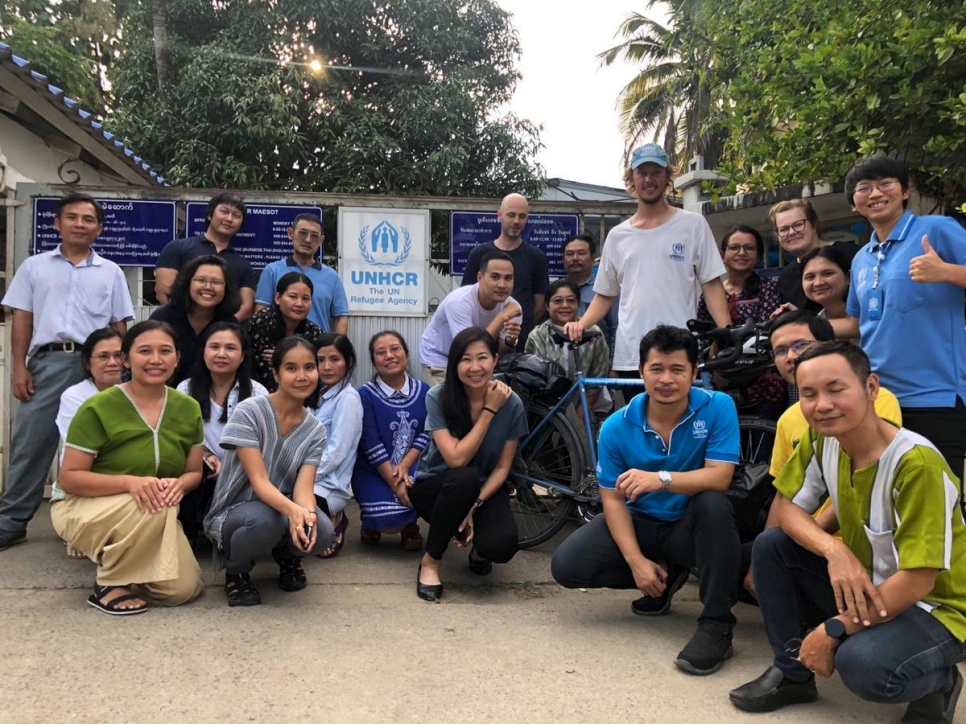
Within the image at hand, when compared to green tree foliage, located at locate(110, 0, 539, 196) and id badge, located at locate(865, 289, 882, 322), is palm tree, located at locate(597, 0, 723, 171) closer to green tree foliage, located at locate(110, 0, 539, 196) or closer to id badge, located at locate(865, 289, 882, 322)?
green tree foliage, located at locate(110, 0, 539, 196)

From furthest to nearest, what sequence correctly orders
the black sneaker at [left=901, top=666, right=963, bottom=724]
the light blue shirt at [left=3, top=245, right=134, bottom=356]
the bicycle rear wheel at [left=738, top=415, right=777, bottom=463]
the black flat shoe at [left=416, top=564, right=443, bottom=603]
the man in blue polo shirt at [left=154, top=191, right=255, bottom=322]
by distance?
the man in blue polo shirt at [left=154, top=191, right=255, bottom=322]
the light blue shirt at [left=3, top=245, right=134, bottom=356]
the bicycle rear wheel at [left=738, top=415, right=777, bottom=463]
the black flat shoe at [left=416, top=564, right=443, bottom=603]
the black sneaker at [left=901, top=666, right=963, bottom=724]

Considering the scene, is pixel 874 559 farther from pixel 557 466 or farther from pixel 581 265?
pixel 581 265

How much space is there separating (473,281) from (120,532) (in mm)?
2630

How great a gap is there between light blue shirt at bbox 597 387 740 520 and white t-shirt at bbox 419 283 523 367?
1470 millimetres

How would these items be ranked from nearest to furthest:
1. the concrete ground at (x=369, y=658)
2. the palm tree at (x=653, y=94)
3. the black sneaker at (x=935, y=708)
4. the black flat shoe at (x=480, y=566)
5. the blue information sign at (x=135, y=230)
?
the black sneaker at (x=935, y=708)
the concrete ground at (x=369, y=658)
the black flat shoe at (x=480, y=566)
the blue information sign at (x=135, y=230)
the palm tree at (x=653, y=94)

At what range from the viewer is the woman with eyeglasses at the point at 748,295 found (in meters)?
4.02

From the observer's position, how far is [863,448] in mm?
2365

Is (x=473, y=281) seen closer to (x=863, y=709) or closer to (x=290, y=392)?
(x=290, y=392)

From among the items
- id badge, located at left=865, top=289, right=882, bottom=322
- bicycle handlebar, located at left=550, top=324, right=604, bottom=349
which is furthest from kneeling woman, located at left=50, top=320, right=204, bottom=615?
id badge, located at left=865, top=289, right=882, bottom=322

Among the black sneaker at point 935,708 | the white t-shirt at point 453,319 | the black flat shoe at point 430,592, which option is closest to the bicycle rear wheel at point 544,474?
the white t-shirt at point 453,319

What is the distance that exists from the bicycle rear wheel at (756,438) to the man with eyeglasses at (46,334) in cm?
343

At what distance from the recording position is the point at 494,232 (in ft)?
19.1

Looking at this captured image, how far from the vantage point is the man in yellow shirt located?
2.80 metres

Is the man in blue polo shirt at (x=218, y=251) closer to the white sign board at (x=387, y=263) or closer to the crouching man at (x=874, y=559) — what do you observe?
the white sign board at (x=387, y=263)
